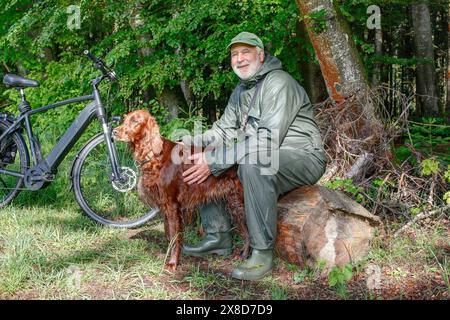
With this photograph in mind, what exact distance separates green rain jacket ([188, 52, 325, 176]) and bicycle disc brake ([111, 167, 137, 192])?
877 millimetres

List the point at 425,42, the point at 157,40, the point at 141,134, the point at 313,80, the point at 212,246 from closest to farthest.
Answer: the point at 141,134
the point at 212,246
the point at 157,40
the point at 313,80
the point at 425,42

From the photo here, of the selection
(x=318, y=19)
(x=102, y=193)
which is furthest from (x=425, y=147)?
(x=102, y=193)

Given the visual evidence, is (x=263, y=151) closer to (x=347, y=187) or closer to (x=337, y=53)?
(x=347, y=187)

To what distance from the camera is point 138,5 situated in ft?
19.7

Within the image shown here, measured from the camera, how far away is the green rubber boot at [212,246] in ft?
12.1

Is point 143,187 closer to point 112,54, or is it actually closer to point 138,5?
point 112,54

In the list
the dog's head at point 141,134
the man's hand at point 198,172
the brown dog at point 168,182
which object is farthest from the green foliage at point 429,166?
the dog's head at point 141,134

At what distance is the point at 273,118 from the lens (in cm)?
318

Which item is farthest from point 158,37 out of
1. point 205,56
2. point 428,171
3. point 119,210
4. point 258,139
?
point 428,171

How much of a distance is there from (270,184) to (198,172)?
1.74ft

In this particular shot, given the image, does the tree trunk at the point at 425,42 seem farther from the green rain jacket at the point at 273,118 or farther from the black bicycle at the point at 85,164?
the black bicycle at the point at 85,164

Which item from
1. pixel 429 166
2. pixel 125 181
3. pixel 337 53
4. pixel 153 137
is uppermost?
pixel 337 53

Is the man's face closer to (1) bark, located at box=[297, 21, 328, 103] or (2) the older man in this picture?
(2) the older man

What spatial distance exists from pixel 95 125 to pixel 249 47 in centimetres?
359
